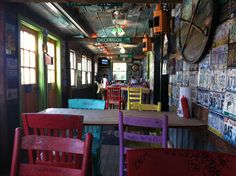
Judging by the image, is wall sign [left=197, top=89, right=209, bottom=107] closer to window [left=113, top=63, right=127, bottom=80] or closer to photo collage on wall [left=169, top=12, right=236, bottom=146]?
photo collage on wall [left=169, top=12, right=236, bottom=146]

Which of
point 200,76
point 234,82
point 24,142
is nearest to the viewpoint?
point 24,142

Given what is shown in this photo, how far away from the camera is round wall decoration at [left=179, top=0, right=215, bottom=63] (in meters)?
1.67

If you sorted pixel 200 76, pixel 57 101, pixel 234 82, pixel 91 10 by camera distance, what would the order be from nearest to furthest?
pixel 234 82 < pixel 200 76 < pixel 91 10 < pixel 57 101

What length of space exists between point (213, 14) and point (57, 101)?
4071 millimetres

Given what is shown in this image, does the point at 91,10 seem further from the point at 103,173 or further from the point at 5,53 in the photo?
the point at 103,173

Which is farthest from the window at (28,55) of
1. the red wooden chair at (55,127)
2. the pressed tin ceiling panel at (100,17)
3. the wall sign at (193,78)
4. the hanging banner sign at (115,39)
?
the wall sign at (193,78)

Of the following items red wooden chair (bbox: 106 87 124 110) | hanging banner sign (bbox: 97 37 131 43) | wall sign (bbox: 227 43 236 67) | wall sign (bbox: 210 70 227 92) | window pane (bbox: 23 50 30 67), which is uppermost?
A: hanging banner sign (bbox: 97 37 131 43)

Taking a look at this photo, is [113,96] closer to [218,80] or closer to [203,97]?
[203,97]

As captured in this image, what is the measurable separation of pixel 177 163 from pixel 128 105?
2100mm

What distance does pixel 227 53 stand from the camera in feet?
4.53

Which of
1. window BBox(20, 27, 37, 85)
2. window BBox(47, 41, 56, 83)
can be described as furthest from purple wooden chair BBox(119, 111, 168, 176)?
window BBox(47, 41, 56, 83)

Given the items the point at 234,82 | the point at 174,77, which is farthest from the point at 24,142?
the point at 174,77

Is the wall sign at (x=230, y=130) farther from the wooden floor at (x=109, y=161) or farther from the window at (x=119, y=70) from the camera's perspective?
the window at (x=119, y=70)

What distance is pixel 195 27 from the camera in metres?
1.93
